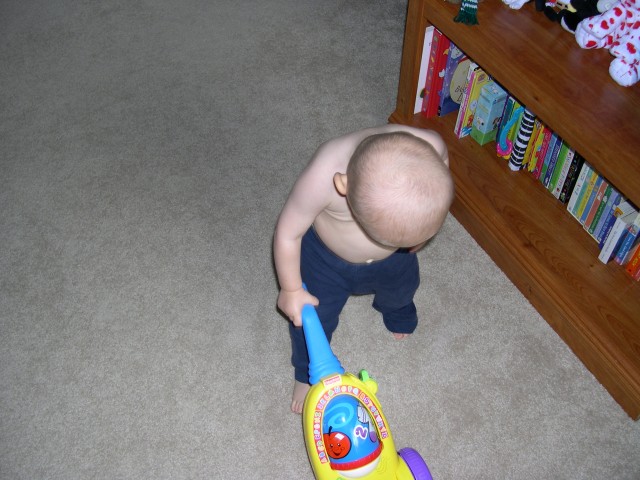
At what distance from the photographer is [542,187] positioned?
4.40ft

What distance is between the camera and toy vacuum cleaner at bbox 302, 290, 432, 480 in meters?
0.85

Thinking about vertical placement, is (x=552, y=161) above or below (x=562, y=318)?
above

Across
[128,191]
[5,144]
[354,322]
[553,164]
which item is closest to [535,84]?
[553,164]

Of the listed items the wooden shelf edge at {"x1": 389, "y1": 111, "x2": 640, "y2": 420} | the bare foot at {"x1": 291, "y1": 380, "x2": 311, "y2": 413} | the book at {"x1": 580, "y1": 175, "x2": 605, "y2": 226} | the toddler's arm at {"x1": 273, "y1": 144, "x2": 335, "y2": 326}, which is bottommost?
the bare foot at {"x1": 291, "y1": 380, "x2": 311, "y2": 413}

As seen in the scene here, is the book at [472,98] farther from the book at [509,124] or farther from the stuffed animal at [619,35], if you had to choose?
the stuffed animal at [619,35]

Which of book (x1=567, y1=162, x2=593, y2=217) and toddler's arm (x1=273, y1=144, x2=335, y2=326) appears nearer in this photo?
toddler's arm (x1=273, y1=144, x2=335, y2=326)

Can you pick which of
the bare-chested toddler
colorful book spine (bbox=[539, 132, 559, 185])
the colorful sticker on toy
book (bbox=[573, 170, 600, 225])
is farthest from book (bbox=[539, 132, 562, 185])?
the colorful sticker on toy

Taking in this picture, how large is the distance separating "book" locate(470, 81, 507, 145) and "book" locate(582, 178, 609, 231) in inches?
11.0

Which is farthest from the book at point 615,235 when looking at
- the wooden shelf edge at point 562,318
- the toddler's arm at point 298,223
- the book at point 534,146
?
the toddler's arm at point 298,223

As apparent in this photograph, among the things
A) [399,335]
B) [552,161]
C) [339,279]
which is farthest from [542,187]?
[339,279]

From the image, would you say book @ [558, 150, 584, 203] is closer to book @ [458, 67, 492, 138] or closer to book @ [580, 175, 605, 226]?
book @ [580, 175, 605, 226]

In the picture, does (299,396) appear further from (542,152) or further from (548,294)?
(542,152)

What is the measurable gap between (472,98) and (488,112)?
50 millimetres

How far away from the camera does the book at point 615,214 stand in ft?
3.73
